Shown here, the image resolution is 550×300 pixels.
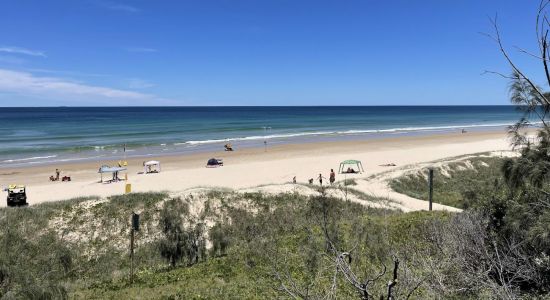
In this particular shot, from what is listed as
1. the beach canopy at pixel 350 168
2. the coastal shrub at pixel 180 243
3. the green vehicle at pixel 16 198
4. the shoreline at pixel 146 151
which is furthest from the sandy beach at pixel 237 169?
the coastal shrub at pixel 180 243

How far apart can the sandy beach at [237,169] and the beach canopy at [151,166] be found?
87 centimetres

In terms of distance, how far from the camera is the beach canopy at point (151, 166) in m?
Result: 35.5

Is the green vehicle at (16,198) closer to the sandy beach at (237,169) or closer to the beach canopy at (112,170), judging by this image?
the sandy beach at (237,169)

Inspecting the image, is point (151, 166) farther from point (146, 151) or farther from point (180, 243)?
point (180, 243)

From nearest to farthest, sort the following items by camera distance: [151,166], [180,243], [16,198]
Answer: [180,243], [16,198], [151,166]

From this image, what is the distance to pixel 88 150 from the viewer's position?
5116 cm

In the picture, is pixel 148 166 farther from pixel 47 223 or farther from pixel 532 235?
pixel 532 235

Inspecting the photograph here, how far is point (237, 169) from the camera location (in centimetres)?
3734

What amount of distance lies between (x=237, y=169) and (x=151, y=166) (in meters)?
7.64

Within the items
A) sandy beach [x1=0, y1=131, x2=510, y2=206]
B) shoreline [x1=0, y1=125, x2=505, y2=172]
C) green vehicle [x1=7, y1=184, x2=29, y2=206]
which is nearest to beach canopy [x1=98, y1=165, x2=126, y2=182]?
sandy beach [x1=0, y1=131, x2=510, y2=206]

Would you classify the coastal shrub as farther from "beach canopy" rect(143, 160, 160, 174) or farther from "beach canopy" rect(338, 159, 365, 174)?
"beach canopy" rect(338, 159, 365, 174)

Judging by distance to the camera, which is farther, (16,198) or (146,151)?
(146,151)

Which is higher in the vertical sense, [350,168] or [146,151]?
[350,168]

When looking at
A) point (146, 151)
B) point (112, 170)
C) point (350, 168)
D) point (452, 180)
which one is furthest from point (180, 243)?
point (146, 151)
